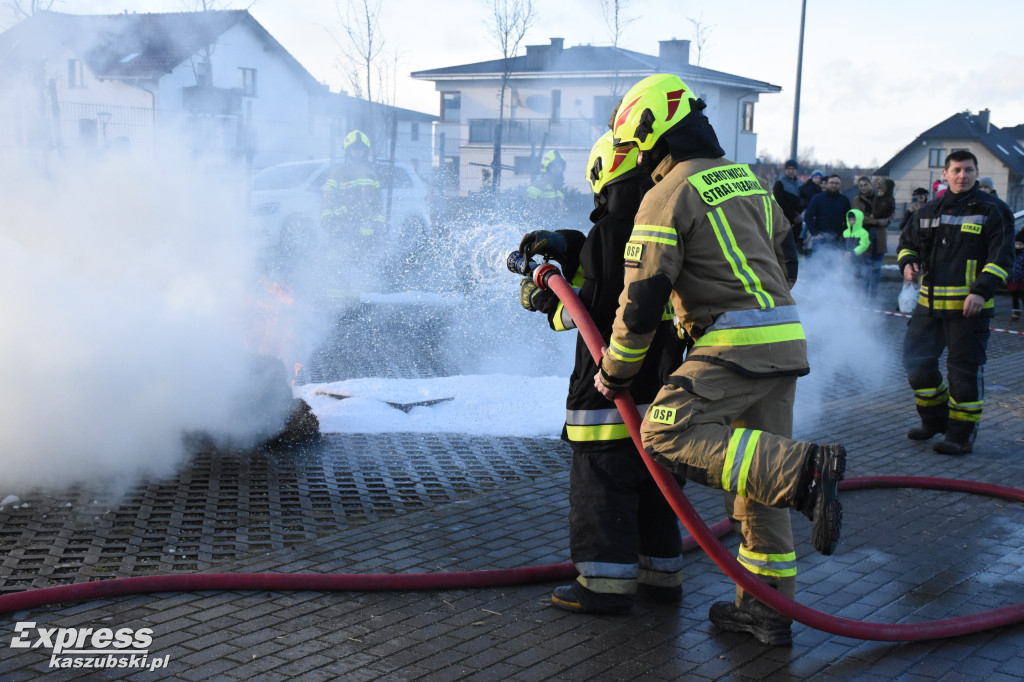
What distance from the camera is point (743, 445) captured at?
334cm

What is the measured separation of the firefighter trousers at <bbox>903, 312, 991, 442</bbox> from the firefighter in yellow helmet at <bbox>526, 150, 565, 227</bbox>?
311 inches

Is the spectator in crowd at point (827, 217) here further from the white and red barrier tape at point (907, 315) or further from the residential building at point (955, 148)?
the residential building at point (955, 148)

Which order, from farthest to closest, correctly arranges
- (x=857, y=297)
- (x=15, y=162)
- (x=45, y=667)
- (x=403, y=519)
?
(x=857, y=297) → (x=15, y=162) → (x=403, y=519) → (x=45, y=667)

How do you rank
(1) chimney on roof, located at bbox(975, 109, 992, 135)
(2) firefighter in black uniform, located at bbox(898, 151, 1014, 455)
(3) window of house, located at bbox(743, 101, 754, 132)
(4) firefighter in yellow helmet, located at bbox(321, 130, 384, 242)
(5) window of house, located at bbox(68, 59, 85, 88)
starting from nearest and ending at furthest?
(2) firefighter in black uniform, located at bbox(898, 151, 1014, 455)
(5) window of house, located at bbox(68, 59, 85, 88)
(4) firefighter in yellow helmet, located at bbox(321, 130, 384, 242)
(3) window of house, located at bbox(743, 101, 754, 132)
(1) chimney on roof, located at bbox(975, 109, 992, 135)

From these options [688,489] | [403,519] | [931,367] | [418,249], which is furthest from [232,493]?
[418,249]

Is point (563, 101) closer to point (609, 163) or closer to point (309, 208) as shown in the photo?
point (309, 208)

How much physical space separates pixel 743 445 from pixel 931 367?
4087 mm

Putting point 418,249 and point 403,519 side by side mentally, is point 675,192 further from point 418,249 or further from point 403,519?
point 418,249

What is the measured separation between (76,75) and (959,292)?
694cm

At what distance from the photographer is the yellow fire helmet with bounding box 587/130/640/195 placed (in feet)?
12.4

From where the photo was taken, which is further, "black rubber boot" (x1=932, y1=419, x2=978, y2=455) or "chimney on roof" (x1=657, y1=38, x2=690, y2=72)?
"chimney on roof" (x1=657, y1=38, x2=690, y2=72)

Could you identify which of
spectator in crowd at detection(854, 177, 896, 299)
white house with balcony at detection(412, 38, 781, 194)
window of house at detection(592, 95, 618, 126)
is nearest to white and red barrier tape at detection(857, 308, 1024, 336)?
spectator in crowd at detection(854, 177, 896, 299)

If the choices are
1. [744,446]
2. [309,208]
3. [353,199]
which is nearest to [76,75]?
[353,199]

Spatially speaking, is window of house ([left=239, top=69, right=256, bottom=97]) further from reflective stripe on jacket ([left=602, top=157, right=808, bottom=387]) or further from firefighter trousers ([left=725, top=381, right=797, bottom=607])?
firefighter trousers ([left=725, top=381, right=797, bottom=607])
